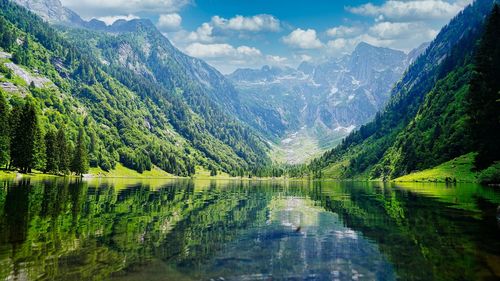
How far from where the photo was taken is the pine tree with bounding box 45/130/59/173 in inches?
5748

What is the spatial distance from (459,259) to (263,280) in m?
12.3

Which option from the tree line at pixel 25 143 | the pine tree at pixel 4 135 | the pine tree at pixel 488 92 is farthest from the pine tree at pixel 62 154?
the pine tree at pixel 488 92

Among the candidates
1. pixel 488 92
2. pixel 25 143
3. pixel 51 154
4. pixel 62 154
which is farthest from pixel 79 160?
pixel 488 92

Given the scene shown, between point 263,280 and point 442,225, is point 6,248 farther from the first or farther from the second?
point 442,225

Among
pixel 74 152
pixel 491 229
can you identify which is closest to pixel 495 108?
pixel 491 229

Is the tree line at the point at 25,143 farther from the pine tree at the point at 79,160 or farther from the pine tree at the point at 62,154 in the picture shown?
the pine tree at the point at 79,160

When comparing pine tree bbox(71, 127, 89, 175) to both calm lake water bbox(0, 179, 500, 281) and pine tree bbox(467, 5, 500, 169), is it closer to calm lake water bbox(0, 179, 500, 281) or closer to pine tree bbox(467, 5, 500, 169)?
calm lake water bbox(0, 179, 500, 281)

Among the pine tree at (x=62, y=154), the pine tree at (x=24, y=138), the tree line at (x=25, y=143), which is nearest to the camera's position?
the tree line at (x=25, y=143)

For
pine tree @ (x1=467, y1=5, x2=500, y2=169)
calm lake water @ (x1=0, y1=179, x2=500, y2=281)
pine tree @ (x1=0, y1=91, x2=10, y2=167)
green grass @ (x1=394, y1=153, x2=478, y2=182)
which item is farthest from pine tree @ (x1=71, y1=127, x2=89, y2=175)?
pine tree @ (x1=467, y1=5, x2=500, y2=169)

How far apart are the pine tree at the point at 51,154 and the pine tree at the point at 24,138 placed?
1934 centimetres

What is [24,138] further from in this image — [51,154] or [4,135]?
[51,154]

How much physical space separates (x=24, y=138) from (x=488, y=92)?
13315 cm

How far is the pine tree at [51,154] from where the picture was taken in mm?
146000

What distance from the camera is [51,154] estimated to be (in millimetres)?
146750
